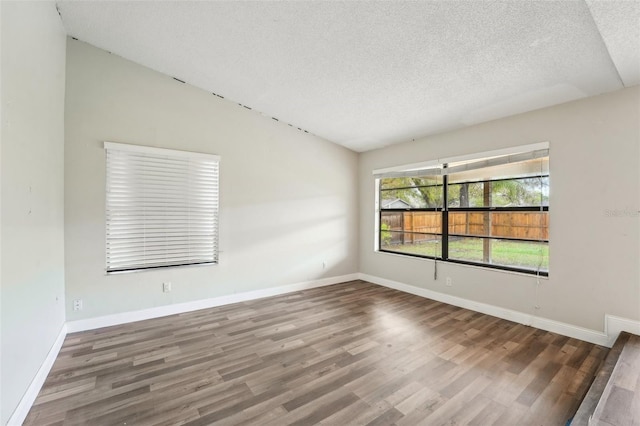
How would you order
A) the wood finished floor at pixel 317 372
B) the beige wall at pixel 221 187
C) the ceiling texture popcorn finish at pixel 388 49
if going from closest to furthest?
1. the wood finished floor at pixel 317 372
2. the ceiling texture popcorn finish at pixel 388 49
3. the beige wall at pixel 221 187

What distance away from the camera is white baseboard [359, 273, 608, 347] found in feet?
9.84

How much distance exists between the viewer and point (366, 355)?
274cm

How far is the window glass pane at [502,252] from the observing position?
345 centimetres

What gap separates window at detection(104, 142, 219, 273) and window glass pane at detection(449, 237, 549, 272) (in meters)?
3.57

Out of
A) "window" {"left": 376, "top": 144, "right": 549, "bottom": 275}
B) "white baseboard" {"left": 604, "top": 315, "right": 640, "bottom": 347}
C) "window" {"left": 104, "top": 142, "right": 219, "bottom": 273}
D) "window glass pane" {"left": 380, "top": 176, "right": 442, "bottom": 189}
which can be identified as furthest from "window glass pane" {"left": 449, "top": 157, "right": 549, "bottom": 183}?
"window" {"left": 104, "top": 142, "right": 219, "bottom": 273}

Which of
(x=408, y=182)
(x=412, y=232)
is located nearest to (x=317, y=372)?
(x=412, y=232)

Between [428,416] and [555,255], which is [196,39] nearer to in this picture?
[428,416]

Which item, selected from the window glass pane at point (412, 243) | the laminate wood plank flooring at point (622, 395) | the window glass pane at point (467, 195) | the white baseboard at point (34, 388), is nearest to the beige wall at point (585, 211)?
the window glass pane at point (467, 195)

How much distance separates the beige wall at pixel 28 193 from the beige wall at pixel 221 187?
0.34m

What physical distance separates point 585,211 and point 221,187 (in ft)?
14.4

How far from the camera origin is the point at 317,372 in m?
2.45

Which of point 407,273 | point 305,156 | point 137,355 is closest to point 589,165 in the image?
point 407,273

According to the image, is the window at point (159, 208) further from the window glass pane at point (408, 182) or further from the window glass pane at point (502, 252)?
the window glass pane at point (502, 252)

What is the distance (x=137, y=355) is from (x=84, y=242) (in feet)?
4.89
